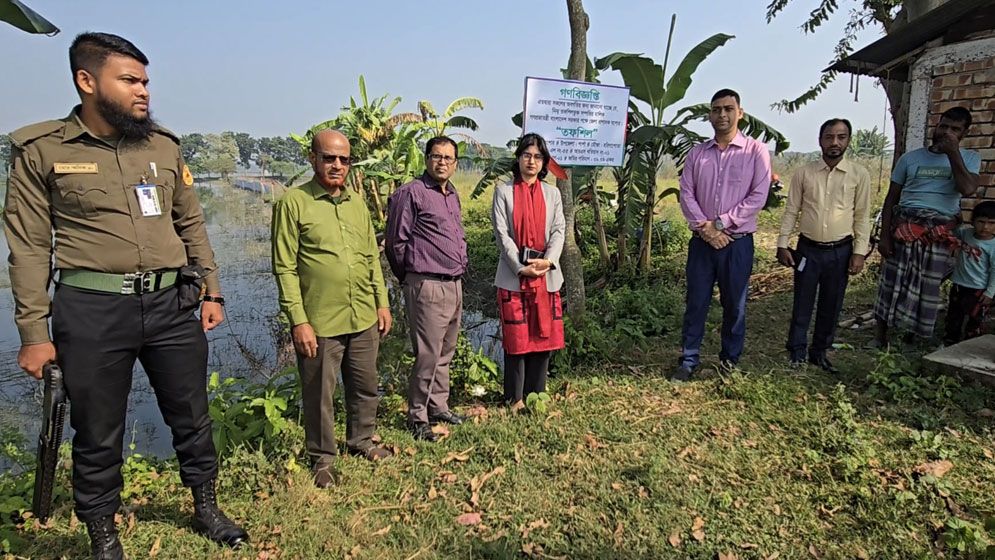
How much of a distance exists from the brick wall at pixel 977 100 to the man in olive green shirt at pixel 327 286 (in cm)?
470

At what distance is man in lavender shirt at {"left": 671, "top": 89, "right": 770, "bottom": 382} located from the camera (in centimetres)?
373

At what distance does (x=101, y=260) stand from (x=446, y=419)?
2161 mm

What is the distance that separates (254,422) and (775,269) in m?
6.68

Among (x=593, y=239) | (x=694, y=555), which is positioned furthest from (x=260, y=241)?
(x=694, y=555)

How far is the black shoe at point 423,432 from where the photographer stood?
337 centimetres

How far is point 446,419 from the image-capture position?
3.57 meters

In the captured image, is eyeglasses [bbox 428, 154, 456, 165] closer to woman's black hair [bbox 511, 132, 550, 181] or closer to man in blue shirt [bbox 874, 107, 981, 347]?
woman's black hair [bbox 511, 132, 550, 181]

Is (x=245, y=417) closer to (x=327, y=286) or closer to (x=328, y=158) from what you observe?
(x=327, y=286)

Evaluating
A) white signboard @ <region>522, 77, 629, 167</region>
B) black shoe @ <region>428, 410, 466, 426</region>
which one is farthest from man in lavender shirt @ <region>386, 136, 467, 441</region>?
white signboard @ <region>522, 77, 629, 167</region>

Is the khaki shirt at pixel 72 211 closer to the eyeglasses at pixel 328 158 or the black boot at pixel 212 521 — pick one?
the eyeglasses at pixel 328 158

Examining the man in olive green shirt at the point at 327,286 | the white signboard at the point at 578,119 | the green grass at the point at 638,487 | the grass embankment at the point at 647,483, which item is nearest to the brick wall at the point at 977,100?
the grass embankment at the point at 647,483

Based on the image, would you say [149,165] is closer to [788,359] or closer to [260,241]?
[788,359]

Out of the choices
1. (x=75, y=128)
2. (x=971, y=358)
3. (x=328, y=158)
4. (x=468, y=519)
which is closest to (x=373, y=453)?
(x=468, y=519)

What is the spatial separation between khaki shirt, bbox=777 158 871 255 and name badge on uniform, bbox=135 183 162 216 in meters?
4.07
